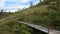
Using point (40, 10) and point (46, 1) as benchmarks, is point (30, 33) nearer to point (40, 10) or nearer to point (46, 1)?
point (40, 10)

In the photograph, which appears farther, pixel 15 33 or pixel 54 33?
pixel 15 33

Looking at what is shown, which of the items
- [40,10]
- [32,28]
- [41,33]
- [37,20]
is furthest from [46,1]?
[41,33]

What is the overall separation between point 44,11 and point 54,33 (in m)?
12.6

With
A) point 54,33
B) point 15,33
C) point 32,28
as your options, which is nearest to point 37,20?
point 32,28

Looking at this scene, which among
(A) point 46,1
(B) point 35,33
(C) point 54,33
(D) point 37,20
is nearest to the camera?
(C) point 54,33

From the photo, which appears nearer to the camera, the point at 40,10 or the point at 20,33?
the point at 20,33

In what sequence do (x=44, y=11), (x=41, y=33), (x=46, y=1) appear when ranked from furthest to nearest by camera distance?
(x=46, y=1) → (x=44, y=11) → (x=41, y=33)

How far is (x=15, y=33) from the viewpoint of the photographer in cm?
1523

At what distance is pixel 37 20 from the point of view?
64.8 ft

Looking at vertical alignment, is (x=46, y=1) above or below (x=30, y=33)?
above

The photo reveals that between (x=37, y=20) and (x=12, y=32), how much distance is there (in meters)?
4.75

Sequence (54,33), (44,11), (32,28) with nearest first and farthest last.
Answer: (54,33)
(32,28)
(44,11)

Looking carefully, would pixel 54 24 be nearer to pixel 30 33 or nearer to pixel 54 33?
pixel 30 33

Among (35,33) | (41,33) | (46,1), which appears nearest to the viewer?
(41,33)
